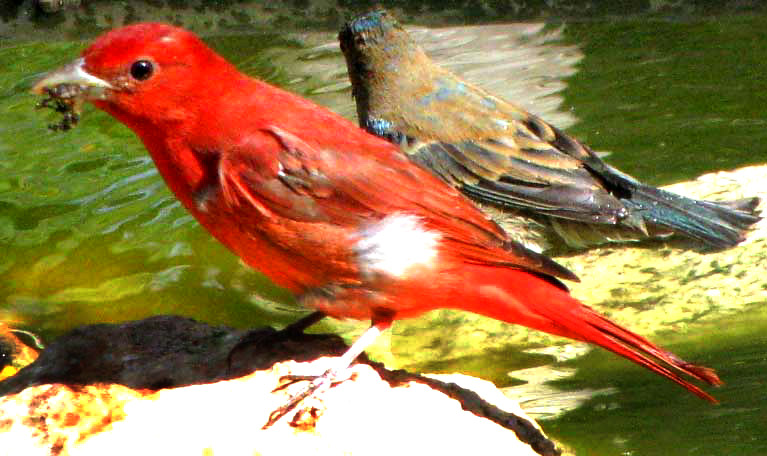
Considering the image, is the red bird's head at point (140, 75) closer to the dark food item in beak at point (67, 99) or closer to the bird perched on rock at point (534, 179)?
the dark food item in beak at point (67, 99)

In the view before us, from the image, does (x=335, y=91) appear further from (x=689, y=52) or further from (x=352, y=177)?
(x=352, y=177)

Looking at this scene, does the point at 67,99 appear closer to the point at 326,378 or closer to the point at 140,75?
the point at 140,75

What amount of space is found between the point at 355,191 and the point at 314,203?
4.9 inches

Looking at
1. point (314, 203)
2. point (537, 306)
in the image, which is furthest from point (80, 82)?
point (537, 306)

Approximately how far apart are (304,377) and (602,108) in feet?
12.6

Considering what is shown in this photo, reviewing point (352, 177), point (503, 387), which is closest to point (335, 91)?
point (503, 387)

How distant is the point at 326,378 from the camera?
3.38m

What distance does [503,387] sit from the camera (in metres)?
4.45

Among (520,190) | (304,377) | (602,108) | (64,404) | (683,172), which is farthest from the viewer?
(602,108)

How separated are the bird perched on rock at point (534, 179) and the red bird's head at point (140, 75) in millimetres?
1744

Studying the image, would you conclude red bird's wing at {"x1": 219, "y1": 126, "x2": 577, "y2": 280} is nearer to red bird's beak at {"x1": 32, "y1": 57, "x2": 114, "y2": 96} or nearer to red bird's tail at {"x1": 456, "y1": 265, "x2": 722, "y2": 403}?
red bird's tail at {"x1": 456, "y1": 265, "x2": 722, "y2": 403}

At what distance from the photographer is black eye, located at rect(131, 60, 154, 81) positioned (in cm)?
347

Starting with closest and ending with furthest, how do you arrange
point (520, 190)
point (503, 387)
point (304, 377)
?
point (304, 377), point (503, 387), point (520, 190)

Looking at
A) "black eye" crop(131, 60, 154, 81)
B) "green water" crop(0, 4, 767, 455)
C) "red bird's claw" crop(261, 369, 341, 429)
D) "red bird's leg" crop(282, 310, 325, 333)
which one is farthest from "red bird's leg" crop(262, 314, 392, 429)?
"black eye" crop(131, 60, 154, 81)
